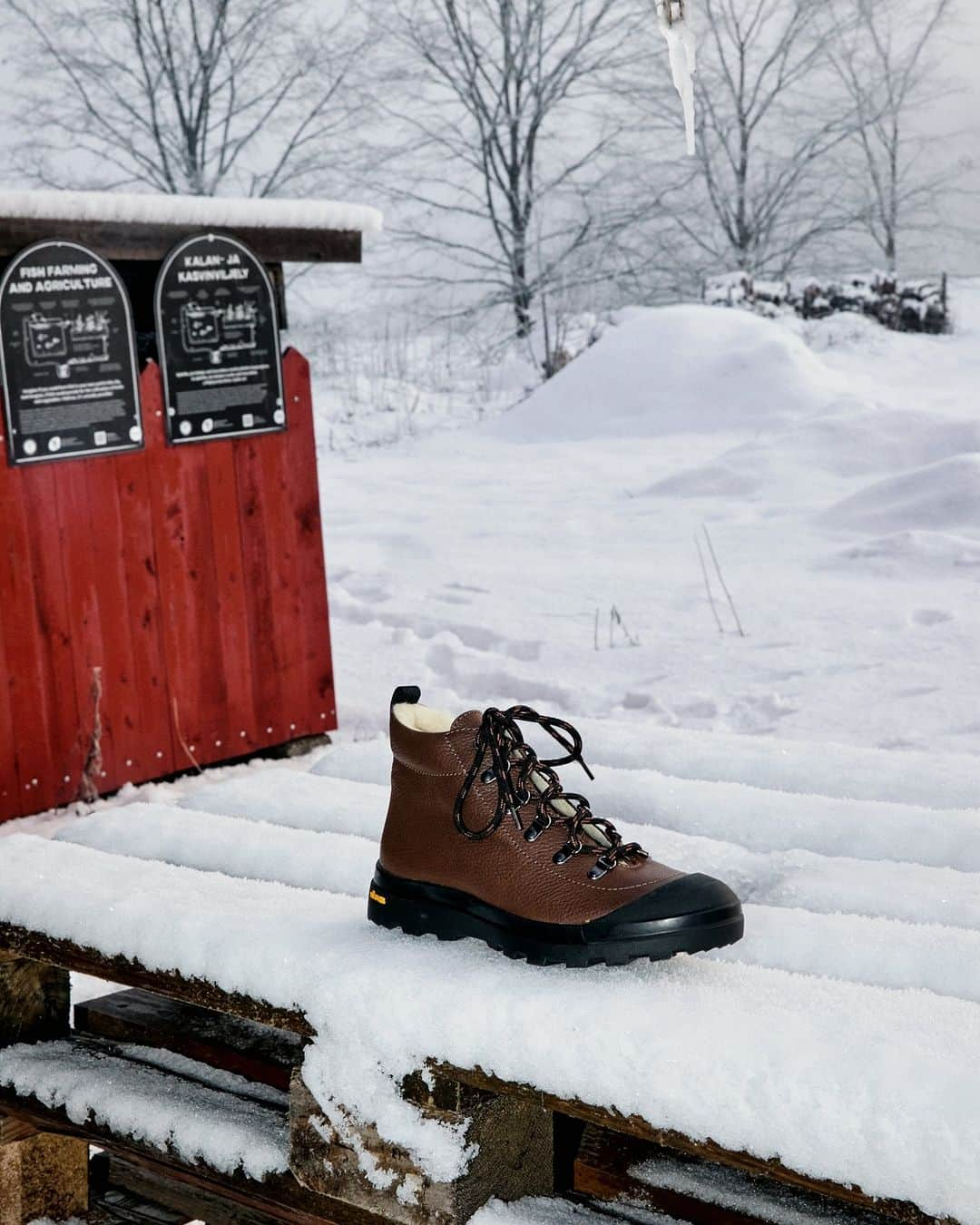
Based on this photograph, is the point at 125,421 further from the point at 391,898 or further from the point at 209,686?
the point at 391,898

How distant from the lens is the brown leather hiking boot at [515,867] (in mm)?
1731

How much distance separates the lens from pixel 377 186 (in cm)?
1794

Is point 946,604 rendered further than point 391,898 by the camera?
Yes

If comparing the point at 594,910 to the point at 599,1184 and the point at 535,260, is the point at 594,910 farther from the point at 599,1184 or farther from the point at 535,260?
the point at 535,260

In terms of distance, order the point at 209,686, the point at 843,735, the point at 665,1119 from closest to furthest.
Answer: the point at 665,1119 → the point at 209,686 → the point at 843,735

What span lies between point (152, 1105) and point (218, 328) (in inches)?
126

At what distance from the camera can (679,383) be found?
13.0 metres

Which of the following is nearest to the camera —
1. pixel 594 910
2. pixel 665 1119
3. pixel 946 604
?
pixel 665 1119

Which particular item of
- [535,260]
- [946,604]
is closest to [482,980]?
[946,604]

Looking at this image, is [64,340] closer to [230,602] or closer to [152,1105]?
[230,602]

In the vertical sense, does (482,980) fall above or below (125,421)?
below

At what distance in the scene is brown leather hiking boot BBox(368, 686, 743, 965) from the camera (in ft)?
5.68

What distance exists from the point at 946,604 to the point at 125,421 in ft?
14.7

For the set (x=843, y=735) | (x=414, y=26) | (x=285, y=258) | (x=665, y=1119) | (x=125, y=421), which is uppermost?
(x=414, y=26)
